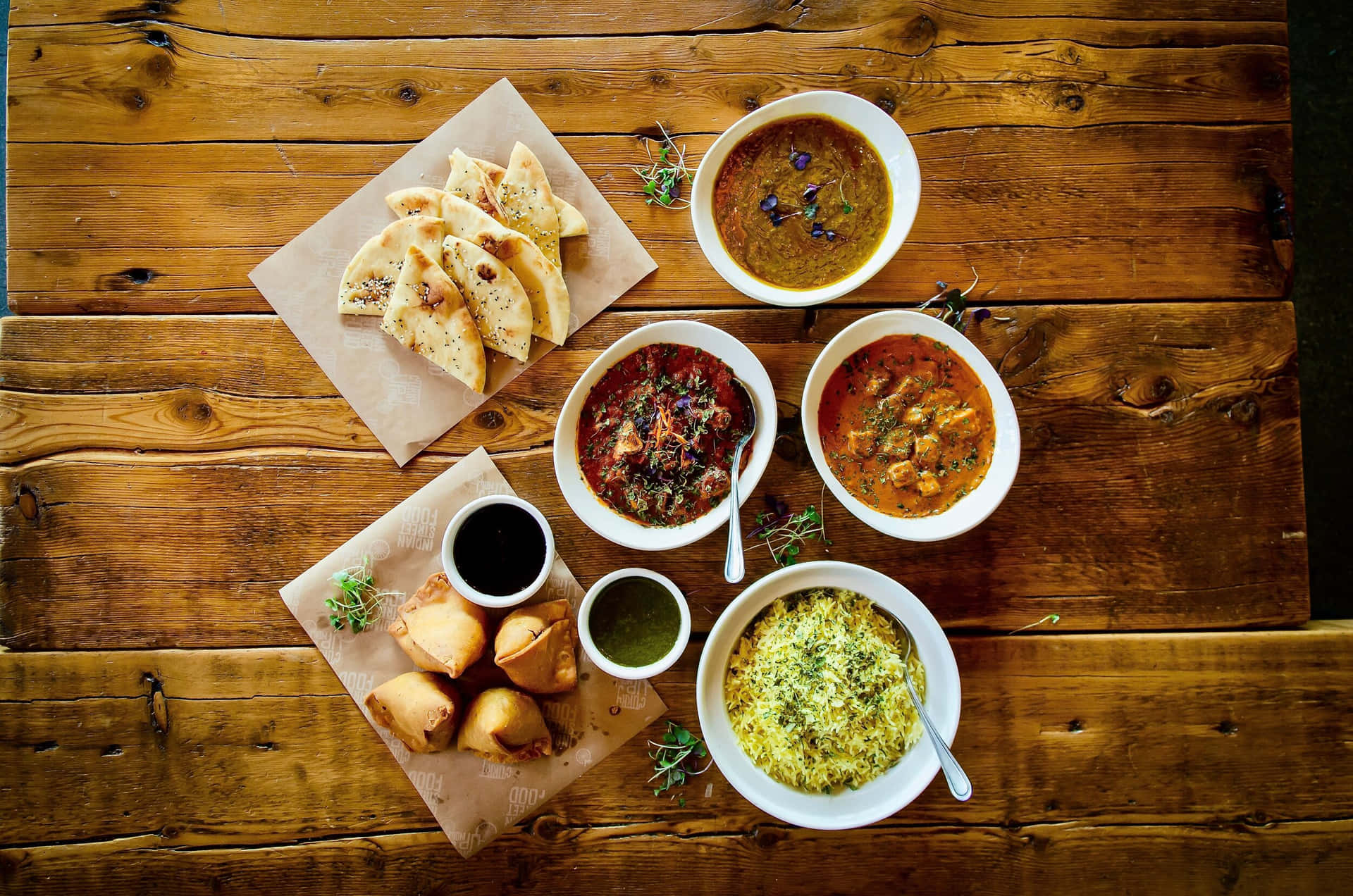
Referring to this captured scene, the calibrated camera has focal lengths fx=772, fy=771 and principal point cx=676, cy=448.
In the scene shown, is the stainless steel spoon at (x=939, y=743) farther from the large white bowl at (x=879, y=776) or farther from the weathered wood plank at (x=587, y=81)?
the weathered wood plank at (x=587, y=81)

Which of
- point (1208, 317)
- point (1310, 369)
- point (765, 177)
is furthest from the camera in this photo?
point (1310, 369)

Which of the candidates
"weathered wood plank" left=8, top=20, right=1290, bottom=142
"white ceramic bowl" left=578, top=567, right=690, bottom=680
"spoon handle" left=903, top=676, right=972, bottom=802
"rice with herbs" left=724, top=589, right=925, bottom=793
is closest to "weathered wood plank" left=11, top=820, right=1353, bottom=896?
"rice with herbs" left=724, top=589, right=925, bottom=793

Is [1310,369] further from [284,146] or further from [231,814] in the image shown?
[231,814]

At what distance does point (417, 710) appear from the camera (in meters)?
2.64

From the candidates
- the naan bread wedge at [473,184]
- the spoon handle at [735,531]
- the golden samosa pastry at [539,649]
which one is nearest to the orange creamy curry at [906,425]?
the spoon handle at [735,531]

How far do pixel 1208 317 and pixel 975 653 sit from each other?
153 centimetres

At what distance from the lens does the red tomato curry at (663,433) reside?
2.57 metres

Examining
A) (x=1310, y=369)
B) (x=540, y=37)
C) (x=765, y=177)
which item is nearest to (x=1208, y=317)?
(x=1310, y=369)

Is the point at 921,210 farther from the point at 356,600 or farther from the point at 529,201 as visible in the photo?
the point at 356,600

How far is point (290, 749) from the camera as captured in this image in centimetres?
283

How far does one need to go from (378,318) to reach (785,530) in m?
1.69

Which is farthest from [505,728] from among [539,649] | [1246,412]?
[1246,412]

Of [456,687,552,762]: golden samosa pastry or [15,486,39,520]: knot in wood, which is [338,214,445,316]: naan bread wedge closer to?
[15,486,39,520]: knot in wood

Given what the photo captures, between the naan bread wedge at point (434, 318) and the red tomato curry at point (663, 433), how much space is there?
0.48 metres
